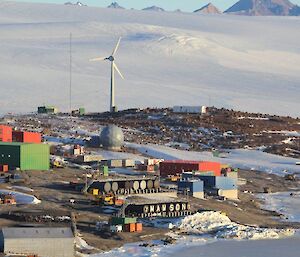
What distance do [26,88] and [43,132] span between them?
4894cm

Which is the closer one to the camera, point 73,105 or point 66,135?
point 66,135

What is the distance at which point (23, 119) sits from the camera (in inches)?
3231

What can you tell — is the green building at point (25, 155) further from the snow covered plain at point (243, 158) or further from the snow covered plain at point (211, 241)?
the snow covered plain at point (243, 158)

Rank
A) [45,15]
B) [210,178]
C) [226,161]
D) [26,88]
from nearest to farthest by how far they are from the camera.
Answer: [210,178] → [226,161] → [26,88] → [45,15]

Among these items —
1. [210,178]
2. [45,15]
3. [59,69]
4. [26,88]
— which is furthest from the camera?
[45,15]

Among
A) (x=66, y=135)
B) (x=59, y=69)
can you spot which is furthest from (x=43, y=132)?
(x=59, y=69)

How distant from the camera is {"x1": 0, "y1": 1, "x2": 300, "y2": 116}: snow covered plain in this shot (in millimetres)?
119812

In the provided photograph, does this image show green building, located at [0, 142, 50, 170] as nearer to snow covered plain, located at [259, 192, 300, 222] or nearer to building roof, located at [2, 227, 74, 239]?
snow covered plain, located at [259, 192, 300, 222]

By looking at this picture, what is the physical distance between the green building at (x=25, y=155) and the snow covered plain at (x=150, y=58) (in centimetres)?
4806

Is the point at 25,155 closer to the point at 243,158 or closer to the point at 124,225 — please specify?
the point at 124,225

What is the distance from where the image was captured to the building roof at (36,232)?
3538cm

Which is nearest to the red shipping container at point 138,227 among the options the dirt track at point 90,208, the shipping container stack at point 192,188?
the dirt track at point 90,208

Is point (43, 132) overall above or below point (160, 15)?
below

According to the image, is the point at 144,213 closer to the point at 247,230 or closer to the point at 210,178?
the point at 247,230
